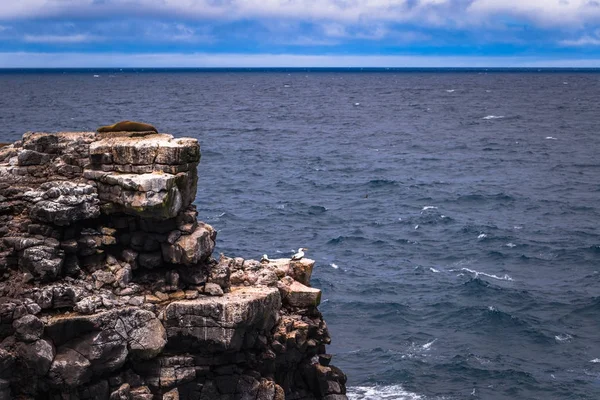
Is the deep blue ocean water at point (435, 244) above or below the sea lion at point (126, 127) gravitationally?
below

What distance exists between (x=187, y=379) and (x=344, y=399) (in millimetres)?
7807

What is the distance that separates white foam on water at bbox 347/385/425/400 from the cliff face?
13.0 m

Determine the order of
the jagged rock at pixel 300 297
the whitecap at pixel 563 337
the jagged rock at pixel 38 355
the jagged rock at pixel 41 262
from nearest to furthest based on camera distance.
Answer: the jagged rock at pixel 38 355 < the jagged rock at pixel 41 262 < the jagged rock at pixel 300 297 < the whitecap at pixel 563 337

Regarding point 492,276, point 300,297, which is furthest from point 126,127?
point 492,276

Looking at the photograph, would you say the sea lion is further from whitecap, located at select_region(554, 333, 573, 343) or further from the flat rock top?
whitecap, located at select_region(554, 333, 573, 343)

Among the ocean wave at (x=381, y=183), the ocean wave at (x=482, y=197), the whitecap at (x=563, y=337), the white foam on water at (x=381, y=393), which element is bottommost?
the white foam on water at (x=381, y=393)

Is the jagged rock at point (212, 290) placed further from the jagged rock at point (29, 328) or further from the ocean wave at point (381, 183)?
the ocean wave at point (381, 183)

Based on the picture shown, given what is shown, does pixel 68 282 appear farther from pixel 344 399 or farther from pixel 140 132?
pixel 344 399

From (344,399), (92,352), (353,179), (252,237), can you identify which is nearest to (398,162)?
(353,179)

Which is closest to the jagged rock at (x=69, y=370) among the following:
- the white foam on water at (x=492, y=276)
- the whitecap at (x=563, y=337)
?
the whitecap at (x=563, y=337)

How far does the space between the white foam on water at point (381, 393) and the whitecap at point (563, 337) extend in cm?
1190

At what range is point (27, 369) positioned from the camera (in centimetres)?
2739

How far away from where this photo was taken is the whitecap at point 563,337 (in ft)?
170

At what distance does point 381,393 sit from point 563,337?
13.8 meters
